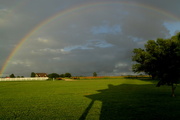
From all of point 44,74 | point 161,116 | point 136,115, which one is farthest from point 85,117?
point 44,74

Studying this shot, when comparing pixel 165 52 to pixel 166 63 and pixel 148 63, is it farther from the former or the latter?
pixel 148 63

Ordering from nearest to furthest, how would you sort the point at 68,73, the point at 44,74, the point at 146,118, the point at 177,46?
1. the point at 146,118
2. the point at 177,46
3. the point at 68,73
4. the point at 44,74

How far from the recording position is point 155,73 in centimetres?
1474

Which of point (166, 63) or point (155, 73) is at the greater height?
point (166, 63)

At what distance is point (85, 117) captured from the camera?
768 centimetres

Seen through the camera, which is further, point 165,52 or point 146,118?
point 165,52

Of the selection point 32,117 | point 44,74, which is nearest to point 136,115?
point 32,117

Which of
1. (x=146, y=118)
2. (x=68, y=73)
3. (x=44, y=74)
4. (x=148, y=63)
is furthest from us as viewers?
(x=44, y=74)

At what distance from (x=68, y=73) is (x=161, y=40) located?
10440cm

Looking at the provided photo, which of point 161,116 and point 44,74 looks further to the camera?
point 44,74

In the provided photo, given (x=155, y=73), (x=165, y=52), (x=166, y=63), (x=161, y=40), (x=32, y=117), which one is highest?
(x=161, y=40)

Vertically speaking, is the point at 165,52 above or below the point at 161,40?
below

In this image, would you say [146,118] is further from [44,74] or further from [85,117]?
[44,74]

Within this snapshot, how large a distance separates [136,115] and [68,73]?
110m
